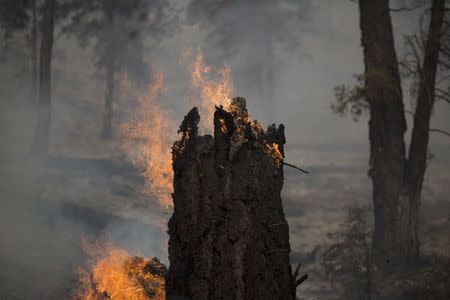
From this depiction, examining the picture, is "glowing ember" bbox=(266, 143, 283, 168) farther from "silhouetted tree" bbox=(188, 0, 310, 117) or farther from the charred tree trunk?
"silhouetted tree" bbox=(188, 0, 310, 117)

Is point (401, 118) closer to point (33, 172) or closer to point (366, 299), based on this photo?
point (366, 299)

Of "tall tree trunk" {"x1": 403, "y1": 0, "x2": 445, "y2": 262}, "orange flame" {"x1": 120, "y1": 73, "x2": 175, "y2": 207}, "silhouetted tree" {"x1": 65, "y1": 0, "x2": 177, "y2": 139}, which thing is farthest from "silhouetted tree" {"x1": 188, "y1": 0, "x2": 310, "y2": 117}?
"tall tree trunk" {"x1": 403, "y1": 0, "x2": 445, "y2": 262}

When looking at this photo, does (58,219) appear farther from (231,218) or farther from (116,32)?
(116,32)

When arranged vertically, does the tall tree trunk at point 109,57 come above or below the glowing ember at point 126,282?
above

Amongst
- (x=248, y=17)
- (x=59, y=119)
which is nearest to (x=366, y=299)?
(x=248, y=17)

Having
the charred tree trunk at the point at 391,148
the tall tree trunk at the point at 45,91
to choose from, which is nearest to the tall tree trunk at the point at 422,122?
the charred tree trunk at the point at 391,148

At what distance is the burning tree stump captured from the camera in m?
4.02

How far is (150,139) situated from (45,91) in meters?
6.40

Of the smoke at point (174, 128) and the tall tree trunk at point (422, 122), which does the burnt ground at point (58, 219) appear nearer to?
the smoke at point (174, 128)

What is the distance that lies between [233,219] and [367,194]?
52.9ft

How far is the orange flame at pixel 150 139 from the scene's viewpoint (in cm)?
1617

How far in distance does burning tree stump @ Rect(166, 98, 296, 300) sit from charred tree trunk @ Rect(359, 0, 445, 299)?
685 cm

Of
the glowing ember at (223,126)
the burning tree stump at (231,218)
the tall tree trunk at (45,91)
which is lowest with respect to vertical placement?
the burning tree stump at (231,218)

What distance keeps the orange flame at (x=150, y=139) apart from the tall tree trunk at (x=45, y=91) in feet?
13.5
